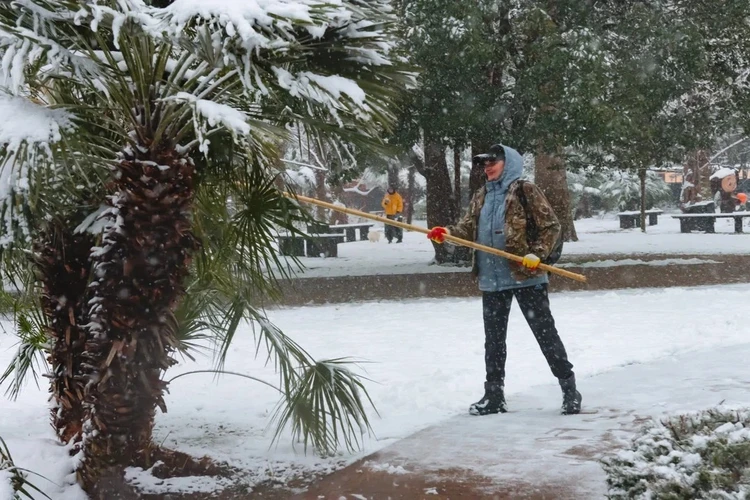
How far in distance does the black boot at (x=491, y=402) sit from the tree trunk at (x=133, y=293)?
2339mm

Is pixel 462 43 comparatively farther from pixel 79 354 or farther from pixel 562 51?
pixel 79 354

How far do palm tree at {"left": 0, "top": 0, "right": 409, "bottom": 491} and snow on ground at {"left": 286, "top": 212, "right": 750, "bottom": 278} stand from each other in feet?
37.5

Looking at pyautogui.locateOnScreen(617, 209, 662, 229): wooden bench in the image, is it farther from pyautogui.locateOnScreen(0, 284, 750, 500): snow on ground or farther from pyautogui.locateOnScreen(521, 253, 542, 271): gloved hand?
pyautogui.locateOnScreen(521, 253, 542, 271): gloved hand

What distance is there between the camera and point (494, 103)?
14539mm

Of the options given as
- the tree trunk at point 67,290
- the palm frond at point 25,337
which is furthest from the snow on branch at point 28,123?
the palm frond at point 25,337

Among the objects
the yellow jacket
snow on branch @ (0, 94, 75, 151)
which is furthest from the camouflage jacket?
the yellow jacket

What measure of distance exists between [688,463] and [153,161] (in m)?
3.03

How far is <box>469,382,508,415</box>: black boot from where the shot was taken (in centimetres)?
631

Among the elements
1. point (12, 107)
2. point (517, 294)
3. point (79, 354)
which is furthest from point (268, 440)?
point (12, 107)

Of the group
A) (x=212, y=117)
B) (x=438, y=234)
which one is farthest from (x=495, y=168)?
(x=212, y=117)

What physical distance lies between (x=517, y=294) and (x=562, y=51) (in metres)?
7.59

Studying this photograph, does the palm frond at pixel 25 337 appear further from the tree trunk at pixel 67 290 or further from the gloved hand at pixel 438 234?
the gloved hand at pixel 438 234

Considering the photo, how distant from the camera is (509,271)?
20.4ft

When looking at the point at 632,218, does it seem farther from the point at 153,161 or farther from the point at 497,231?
the point at 153,161
